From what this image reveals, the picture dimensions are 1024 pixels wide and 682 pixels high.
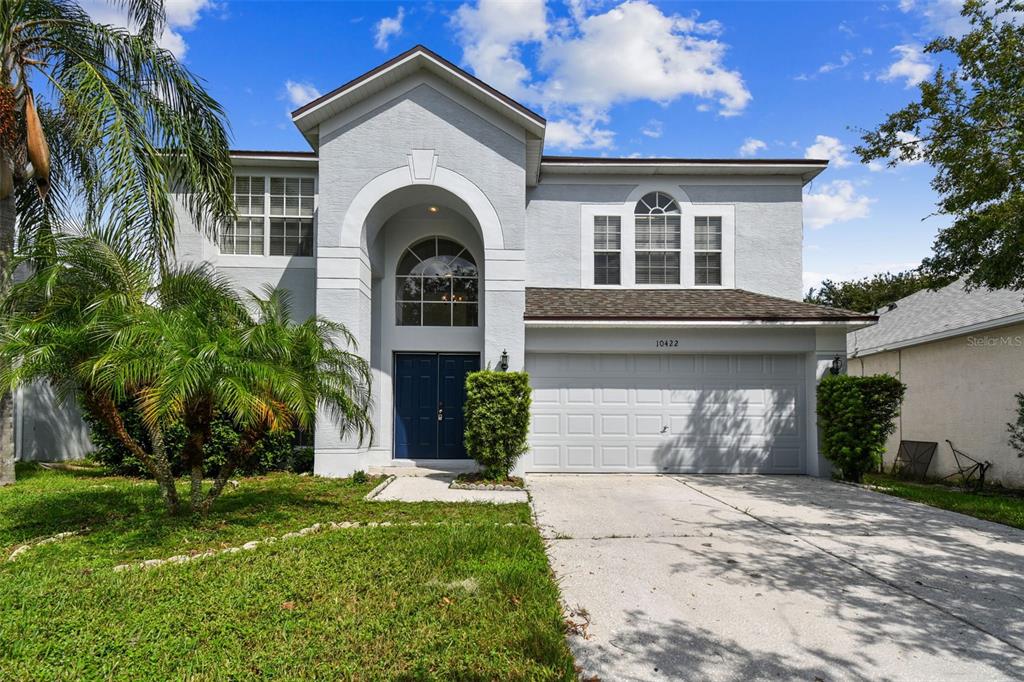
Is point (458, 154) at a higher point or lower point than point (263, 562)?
higher

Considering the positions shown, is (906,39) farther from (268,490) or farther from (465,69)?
(268,490)

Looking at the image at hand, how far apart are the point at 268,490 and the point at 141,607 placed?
5002 millimetres

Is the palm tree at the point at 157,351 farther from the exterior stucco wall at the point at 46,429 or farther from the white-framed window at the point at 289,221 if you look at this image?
the exterior stucco wall at the point at 46,429

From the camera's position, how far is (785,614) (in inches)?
173

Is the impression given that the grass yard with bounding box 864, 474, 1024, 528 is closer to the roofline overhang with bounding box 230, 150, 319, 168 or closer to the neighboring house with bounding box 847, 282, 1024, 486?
the neighboring house with bounding box 847, 282, 1024, 486

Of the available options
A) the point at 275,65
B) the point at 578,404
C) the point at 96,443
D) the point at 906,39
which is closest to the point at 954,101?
the point at 906,39

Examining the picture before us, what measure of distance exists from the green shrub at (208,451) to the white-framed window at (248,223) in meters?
4.17

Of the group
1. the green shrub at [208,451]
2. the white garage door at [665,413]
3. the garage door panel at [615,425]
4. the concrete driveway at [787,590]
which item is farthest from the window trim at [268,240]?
the concrete driveway at [787,590]

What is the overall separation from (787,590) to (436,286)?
9.72 metres

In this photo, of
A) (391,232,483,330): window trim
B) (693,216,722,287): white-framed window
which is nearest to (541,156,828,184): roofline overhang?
(693,216,722,287): white-framed window

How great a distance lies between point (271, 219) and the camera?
41.2 feet

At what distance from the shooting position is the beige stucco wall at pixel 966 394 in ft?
38.7

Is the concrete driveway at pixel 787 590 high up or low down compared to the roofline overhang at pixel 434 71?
down

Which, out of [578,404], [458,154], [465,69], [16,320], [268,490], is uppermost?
[465,69]
